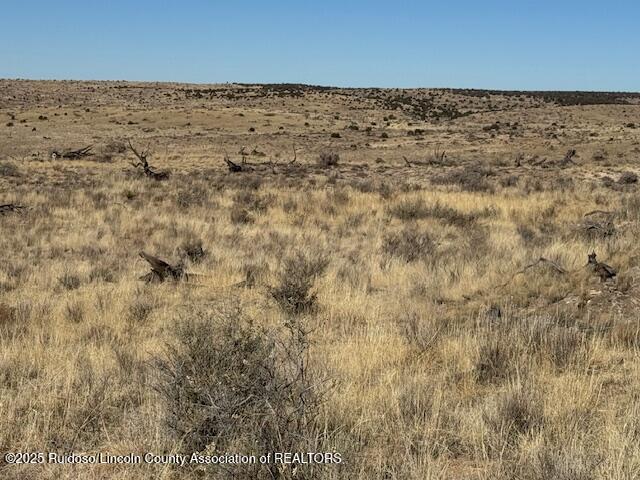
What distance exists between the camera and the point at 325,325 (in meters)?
6.70

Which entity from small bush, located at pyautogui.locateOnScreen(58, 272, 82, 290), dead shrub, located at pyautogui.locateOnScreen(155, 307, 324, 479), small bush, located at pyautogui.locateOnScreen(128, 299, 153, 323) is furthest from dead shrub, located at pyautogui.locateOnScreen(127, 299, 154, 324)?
dead shrub, located at pyautogui.locateOnScreen(155, 307, 324, 479)

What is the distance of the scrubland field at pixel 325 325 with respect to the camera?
10.4 ft

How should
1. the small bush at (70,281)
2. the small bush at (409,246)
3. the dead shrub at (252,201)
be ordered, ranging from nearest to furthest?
the small bush at (70,281) → the small bush at (409,246) → the dead shrub at (252,201)

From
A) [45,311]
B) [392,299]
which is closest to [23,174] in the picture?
[45,311]

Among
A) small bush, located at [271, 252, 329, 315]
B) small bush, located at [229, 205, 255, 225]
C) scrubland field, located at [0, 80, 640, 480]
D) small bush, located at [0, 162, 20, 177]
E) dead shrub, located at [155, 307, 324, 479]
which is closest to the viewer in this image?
dead shrub, located at [155, 307, 324, 479]

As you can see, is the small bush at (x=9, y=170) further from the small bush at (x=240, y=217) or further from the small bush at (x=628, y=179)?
the small bush at (x=628, y=179)

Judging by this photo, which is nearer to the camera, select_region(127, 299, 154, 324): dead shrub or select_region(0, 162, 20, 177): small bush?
select_region(127, 299, 154, 324): dead shrub

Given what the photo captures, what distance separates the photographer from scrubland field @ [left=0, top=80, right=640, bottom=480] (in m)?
3.18

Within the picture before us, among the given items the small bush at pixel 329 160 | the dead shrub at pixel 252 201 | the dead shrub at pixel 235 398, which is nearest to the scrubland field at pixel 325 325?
the dead shrub at pixel 235 398

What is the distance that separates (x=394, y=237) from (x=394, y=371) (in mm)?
8109

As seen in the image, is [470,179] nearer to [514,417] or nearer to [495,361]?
[495,361]

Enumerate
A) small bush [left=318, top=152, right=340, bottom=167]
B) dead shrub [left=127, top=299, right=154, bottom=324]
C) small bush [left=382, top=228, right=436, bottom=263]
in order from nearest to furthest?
dead shrub [left=127, top=299, right=154, bottom=324]
small bush [left=382, top=228, right=436, bottom=263]
small bush [left=318, top=152, right=340, bottom=167]

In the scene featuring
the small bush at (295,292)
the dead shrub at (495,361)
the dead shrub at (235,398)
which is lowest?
the small bush at (295,292)

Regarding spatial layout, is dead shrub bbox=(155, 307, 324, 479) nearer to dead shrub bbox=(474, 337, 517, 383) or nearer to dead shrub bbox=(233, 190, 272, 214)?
dead shrub bbox=(474, 337, 517, 383)
